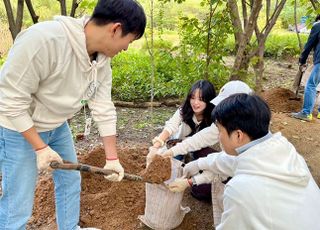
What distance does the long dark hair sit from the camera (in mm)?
2742

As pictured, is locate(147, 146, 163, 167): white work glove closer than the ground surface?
Yes

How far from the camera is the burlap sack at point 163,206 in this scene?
7.86 ft

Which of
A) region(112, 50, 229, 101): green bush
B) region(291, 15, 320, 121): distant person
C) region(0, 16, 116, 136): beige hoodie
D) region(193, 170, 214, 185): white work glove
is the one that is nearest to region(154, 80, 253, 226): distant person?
region(193, 170, 214, 185): white work glove

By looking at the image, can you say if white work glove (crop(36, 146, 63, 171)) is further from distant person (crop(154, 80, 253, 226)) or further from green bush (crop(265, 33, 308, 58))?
green bush (crop(265, 33, 308, 58))

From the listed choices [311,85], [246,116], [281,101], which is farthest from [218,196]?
[281,101]

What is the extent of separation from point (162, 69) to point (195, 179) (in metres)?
4.27

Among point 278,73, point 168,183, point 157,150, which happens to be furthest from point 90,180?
point 278,73

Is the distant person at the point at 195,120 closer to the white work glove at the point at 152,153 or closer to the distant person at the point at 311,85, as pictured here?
the white work glove at the point at 152,153

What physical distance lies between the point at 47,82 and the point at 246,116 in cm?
92

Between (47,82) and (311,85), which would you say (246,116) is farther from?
(311,85)

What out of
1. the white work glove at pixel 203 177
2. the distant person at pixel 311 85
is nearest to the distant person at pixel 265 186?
the white work glove at pixel 203 177

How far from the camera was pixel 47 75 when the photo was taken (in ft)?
5.43

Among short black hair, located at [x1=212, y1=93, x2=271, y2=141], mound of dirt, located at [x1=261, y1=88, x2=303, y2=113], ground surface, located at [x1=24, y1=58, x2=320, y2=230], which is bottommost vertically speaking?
mound of dirt, located at [x1=261, y1=88, x2=303, y2=113]

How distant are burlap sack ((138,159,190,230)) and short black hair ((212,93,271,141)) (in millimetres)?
873
